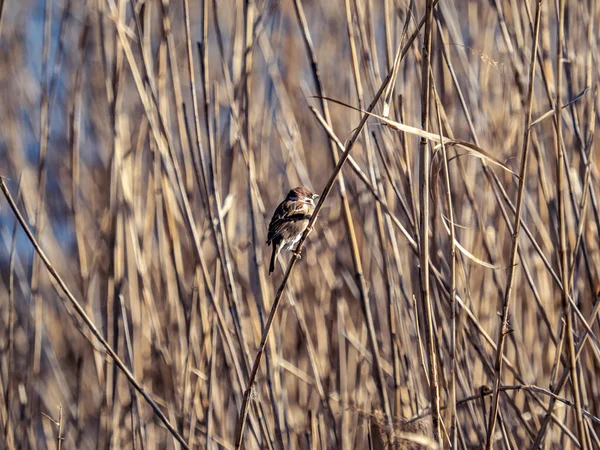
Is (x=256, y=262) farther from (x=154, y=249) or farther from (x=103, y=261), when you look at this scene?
(x=103, y=261)

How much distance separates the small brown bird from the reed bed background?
9cm

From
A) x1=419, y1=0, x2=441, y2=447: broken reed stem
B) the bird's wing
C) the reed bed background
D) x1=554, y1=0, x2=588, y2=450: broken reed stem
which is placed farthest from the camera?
the bird's wing

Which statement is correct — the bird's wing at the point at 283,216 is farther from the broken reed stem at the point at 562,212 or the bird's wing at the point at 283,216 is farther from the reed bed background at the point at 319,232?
the broken reed stem at the point at 562,212

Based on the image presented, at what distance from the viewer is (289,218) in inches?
109

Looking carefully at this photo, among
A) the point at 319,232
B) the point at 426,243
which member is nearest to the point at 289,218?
the point at 319,232

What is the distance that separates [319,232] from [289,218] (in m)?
0.40

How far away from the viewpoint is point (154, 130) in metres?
2.33

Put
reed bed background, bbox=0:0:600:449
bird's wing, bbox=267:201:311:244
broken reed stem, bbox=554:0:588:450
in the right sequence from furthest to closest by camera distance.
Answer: bird's wing, bbox=267:201:311:244 → reed bed background, bbox=0:0:600:449 → broken reed stem, bbox=554:0:588:450

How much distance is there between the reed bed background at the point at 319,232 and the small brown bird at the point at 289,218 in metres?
0.09

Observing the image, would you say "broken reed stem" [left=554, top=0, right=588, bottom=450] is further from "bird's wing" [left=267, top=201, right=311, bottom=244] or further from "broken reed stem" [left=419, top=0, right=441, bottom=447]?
"bird's wing" [left=267, top=201, right=311, bottom=244]

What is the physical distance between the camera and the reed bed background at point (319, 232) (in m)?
1.97

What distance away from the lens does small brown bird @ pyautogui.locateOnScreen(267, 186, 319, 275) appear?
277 centimetres

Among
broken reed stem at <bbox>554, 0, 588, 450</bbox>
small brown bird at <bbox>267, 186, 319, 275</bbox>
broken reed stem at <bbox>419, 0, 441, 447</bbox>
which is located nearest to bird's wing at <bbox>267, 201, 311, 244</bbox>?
small brown bird at <bbox>267, 186, 319, 275</bbox>

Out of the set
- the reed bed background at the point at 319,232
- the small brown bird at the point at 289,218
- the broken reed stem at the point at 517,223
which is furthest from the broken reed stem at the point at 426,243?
the small brown bird at the point at 289,218
